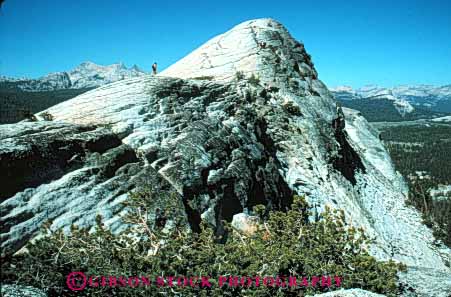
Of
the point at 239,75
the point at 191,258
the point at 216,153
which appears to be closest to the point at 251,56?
the point at 239,75

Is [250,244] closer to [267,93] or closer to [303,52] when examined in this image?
[267,93]

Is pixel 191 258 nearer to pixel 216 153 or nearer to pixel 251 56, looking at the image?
pixel 216 153

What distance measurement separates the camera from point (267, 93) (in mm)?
28391

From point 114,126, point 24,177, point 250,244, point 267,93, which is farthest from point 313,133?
point 24,177

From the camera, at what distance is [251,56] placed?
30641 mm

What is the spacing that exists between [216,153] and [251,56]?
14.1m

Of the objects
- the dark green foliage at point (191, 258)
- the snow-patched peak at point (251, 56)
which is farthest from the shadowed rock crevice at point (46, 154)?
the snow-patched peak at point (251, 56)

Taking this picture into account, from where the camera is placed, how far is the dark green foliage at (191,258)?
9328 mm

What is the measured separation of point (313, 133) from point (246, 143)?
26.0 ft

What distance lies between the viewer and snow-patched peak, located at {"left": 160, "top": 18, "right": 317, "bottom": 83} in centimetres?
2927

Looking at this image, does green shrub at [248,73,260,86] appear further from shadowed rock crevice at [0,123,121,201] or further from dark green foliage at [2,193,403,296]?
dark green foliage at [2,193,403,296]

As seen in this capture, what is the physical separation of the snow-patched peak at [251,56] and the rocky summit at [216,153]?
131 mm

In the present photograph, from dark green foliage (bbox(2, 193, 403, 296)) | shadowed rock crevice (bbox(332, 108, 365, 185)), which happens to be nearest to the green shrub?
shadowed rock crevice (bbox(332, 108, 365, 185))

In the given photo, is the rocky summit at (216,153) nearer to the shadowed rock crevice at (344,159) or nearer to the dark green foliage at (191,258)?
the shadowed rock crevice at (344,159)
